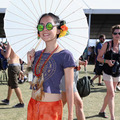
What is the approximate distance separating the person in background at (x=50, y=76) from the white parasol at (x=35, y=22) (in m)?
0.11

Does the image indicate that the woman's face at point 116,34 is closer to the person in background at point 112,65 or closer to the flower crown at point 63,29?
the person in background at point 112,65

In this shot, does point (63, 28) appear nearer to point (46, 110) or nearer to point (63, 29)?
point (63, 29)

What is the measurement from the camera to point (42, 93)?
168 centimetres

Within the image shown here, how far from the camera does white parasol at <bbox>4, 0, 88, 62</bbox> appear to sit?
179 centimetres

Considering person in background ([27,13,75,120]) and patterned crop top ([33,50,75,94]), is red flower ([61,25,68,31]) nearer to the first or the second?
person in background ([27,13,75,120])

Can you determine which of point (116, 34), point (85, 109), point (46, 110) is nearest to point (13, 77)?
point (85, 109)

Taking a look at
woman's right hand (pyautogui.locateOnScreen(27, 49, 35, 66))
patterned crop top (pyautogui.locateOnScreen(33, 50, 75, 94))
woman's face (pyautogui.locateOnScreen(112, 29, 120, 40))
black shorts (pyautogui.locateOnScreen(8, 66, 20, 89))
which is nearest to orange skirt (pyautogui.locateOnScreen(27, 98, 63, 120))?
patterned crop top (pyautogui.locateOnScreen(33, 50, 75, 94))

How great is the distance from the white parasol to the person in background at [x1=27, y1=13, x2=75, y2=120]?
0.11 m

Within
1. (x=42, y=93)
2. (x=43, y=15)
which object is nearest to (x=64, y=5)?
(x=43, y=15)

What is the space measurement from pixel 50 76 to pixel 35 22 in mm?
585

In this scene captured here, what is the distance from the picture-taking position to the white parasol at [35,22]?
1.79 metres

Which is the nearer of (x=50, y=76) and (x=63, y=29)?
(x=50, y=76)

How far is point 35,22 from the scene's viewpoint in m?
1.86

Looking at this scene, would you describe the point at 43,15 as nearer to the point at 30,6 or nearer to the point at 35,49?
the point at 30,6
